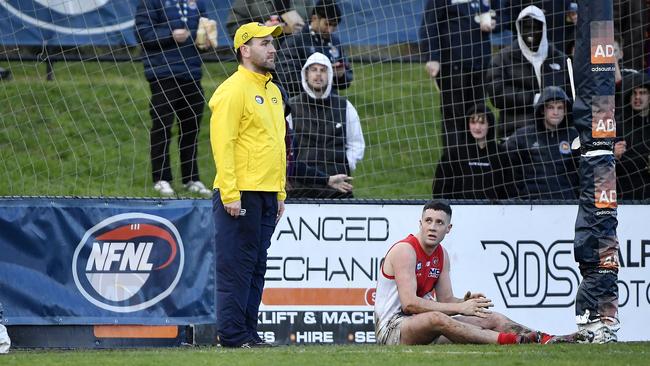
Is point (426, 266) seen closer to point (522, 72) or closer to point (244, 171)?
point (244, 171)

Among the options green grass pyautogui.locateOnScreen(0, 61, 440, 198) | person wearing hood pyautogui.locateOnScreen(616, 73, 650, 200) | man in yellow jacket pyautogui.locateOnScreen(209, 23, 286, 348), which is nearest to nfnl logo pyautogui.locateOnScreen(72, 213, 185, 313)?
green grass pyautogui.locateOnScreen(0, 61, 440, 198)

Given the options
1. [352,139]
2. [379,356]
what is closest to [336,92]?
[352,139]

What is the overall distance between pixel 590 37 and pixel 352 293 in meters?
3.36

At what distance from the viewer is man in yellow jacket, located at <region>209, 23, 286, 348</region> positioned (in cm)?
864

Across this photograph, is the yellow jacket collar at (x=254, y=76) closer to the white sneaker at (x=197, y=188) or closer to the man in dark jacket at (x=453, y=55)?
the white sneaker at (x=197, y=188)

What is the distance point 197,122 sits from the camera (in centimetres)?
1238

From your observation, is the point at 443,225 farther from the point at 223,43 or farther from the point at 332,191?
the point at 223,43

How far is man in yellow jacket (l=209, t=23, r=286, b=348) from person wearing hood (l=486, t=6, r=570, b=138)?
4.15 m

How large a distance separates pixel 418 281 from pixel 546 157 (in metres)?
2.92

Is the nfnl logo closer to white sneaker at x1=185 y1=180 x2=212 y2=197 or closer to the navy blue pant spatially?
white sneaker at x1=185 y1=180 x2=212 y2=197

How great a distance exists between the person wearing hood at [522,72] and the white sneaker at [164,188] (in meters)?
3.32

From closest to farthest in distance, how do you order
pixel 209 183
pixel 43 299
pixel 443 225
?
pixel 443 225
pixel 43 299
pixel 209 183

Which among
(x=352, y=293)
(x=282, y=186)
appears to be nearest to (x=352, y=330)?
(x=352, y=293)

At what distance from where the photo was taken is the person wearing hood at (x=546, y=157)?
1176cm
